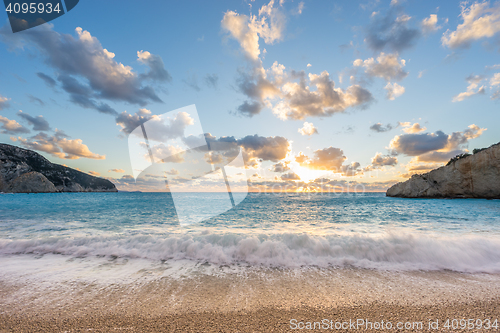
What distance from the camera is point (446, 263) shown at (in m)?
5.34

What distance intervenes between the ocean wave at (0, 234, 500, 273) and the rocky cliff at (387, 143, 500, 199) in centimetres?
4309

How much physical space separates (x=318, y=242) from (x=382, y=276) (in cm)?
208

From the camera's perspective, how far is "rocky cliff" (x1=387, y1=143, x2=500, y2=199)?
106ft

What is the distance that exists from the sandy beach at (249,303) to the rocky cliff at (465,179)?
46531 mm

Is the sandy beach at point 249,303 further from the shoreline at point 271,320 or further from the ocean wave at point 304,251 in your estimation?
the ocean wave at point 304,251

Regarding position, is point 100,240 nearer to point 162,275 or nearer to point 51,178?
point 162,275

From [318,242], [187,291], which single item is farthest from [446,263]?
[187,291]

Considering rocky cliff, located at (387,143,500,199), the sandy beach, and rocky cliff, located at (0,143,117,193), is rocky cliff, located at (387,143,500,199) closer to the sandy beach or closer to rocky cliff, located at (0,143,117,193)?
the sandy beach

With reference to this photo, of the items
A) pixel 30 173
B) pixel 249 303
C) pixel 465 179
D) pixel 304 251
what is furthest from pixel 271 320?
pixel 30 173

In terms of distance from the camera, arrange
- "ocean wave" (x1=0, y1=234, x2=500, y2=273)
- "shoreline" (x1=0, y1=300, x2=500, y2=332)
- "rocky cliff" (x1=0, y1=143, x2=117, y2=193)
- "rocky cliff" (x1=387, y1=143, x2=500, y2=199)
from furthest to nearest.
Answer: "rocky cliff" (x1=0, y1=143, x2=117, y2=193) → "rocky cliff" (x1=387, y1=143, x2=500, y2=199) → "ocean wave" (x1=0, y1=234, x2=500, y2=273) → "shoreline" (x1=0, y1=300, x2=500, y2=332)

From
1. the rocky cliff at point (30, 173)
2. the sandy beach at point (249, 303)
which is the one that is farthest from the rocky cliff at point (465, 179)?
the rocky cliff at point (30, 173)

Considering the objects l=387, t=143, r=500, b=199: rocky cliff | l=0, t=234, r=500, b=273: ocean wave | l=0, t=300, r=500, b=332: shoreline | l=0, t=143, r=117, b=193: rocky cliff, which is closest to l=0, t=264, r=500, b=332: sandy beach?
l=0, t=300, r=500, b=332: shoreline

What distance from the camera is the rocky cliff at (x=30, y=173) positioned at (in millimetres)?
85438

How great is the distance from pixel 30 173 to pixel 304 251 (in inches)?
5560
